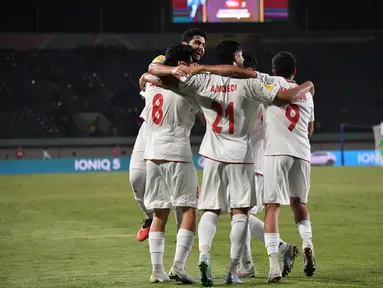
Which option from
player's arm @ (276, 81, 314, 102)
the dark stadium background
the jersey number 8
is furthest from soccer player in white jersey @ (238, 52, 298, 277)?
the dark stadium background

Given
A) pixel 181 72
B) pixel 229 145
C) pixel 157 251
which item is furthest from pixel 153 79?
pixel 157 251

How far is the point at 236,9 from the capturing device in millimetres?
50750

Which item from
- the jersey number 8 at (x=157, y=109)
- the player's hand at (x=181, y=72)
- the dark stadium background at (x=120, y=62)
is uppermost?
the player's hand at (x=181, y=72)

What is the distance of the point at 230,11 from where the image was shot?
50875 millimetres

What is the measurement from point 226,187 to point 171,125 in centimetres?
79

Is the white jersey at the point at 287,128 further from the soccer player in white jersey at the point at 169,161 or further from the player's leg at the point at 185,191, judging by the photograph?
the player's leg at the point at 185,191

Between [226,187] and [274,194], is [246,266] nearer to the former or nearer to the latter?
[274,194]

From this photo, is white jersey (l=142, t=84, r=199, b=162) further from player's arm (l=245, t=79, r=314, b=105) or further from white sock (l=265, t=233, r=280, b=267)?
white sock (l=265, t=233, r=280, b=267)

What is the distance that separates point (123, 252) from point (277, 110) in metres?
3.43

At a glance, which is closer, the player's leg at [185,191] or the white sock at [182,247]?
the white sock at [182,247]

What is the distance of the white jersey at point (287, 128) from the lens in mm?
8109

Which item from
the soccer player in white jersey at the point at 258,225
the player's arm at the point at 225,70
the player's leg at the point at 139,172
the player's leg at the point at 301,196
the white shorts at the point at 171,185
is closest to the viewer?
the player's arm at the point at 225,70

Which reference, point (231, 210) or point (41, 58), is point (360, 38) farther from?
point (231, 210)

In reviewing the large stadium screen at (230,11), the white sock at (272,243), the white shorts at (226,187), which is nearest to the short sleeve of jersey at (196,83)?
the white shorts at (226,187)
